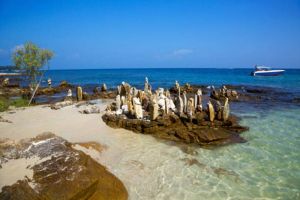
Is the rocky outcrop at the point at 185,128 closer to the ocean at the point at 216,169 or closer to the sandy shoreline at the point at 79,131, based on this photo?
the sandy shoreline at the point at 79,131

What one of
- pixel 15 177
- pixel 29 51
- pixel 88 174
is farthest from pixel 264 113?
pixel 29 51

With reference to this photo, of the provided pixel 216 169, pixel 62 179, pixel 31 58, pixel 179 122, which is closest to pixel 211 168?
pixel 216 169

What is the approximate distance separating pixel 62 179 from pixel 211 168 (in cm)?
656

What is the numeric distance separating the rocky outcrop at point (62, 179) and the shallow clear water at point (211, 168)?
1273 millimetres

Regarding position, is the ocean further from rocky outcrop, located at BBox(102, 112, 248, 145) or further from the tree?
the tree

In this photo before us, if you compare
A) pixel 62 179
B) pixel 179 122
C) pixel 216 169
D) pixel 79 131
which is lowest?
pixel 216 169

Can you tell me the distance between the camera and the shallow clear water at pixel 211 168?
31.4 ft

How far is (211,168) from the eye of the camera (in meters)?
11.5

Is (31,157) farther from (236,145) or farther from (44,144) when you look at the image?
(236,145)

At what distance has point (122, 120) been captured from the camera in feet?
60.1

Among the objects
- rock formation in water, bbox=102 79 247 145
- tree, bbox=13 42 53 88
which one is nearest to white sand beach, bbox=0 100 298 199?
rock formation in water, bbox=102 79 247 145

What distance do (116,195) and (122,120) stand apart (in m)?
9.81

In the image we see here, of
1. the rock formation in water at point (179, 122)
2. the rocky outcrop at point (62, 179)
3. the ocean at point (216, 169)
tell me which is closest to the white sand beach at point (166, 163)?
the ocean at point (216, 169)

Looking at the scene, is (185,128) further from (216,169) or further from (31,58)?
(31,58)
